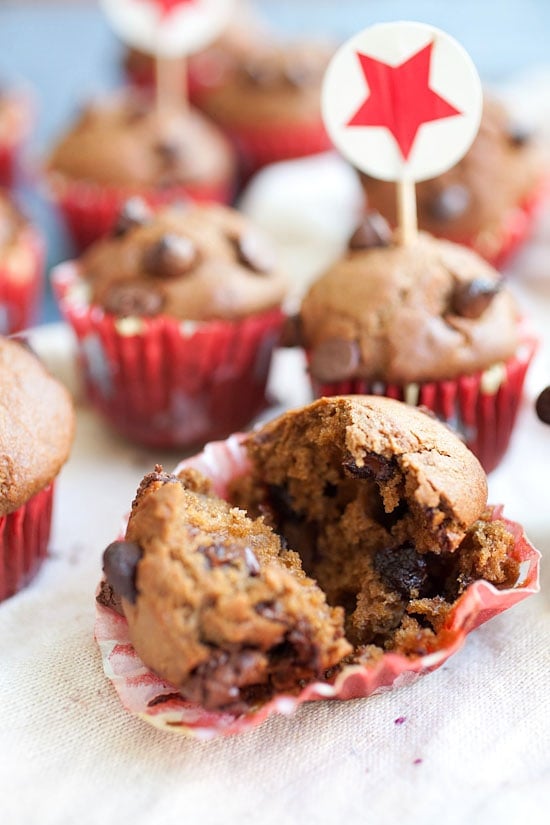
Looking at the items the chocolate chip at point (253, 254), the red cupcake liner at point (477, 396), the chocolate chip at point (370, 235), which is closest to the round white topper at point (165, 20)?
the chocolate chip at point (253, 254)

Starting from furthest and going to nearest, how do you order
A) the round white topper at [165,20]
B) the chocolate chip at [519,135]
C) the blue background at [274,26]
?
the blue background at [274,26]
the round white topper at [165,20]
the chocolate chip at [519,135]

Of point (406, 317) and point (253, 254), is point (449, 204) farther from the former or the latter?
point (406, 317)

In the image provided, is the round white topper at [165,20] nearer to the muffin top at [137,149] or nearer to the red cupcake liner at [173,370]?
the muffin top at [137,149]

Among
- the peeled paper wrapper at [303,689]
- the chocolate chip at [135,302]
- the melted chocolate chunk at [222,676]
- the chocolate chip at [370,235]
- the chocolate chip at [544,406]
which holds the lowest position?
the peeled paper wrapper at [303,689]

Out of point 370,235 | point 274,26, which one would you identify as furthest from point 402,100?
point 274,26

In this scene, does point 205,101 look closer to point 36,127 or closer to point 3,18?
point 36,127

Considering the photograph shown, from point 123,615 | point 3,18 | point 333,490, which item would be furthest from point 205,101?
point 123,615
